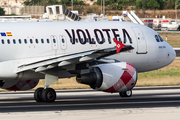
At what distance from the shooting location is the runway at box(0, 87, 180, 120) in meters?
21.3

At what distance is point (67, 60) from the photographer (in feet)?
80.0

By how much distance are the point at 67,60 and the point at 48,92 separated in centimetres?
318

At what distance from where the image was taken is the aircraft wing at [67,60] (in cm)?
2316

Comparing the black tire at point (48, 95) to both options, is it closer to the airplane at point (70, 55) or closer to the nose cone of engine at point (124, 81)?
the airplane at point (70, 55)

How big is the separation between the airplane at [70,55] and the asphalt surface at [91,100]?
39.2 inches

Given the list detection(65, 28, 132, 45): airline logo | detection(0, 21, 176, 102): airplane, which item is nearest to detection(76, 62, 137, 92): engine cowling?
detection(0, 21, 176, 102): airplane

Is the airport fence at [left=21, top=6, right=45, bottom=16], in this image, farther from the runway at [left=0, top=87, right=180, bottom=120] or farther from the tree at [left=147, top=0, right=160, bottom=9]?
the runway at [left=0, top=87, right=180, bottom=120]

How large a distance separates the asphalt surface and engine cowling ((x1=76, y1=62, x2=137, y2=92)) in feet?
3.59

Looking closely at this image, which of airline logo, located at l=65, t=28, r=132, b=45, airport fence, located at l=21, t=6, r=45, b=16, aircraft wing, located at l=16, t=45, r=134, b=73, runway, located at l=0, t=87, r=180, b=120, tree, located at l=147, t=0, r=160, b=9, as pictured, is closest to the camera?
runway, located at l=0, t=87, r=180, b=120

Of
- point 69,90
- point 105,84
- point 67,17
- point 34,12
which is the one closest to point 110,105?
point 105,84

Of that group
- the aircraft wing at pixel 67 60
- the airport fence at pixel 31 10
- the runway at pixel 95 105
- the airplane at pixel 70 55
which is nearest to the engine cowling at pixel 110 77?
the airplane at pixel 70 55

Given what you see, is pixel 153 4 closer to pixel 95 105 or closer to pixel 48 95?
pixel 48 95

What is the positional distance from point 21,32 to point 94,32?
4970mm

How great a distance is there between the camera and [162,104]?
2559cm
